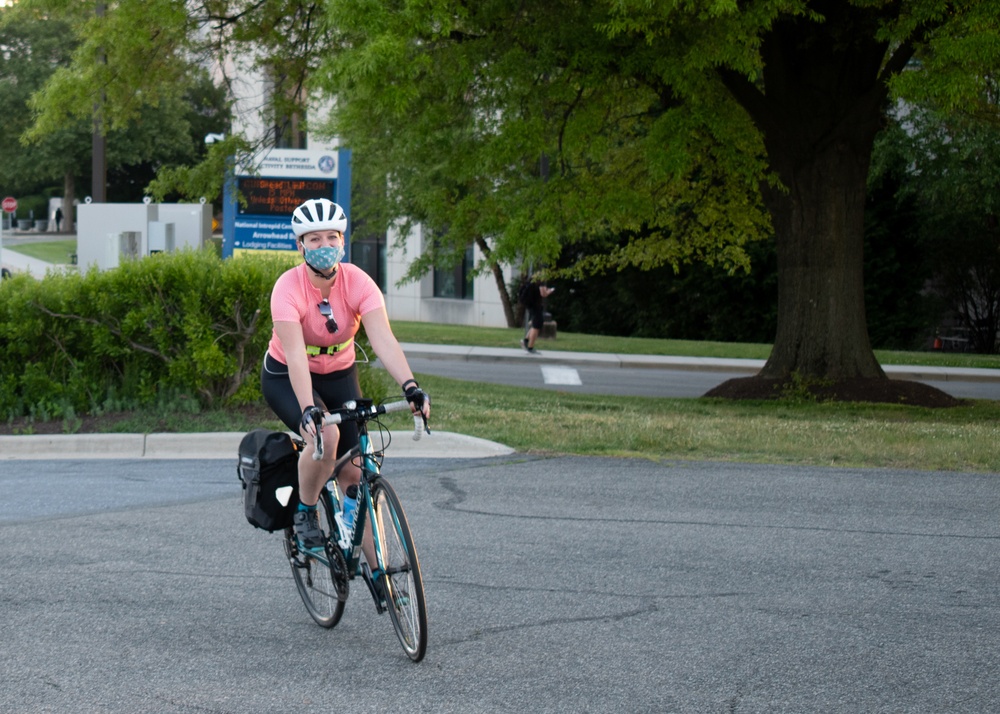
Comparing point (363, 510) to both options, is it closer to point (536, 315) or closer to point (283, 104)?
point (283, 104)

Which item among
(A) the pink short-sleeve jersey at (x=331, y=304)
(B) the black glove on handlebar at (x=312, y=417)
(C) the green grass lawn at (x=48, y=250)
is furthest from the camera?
(C) the green grass lawn at (x=48, y=250)

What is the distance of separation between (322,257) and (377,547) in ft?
4.01

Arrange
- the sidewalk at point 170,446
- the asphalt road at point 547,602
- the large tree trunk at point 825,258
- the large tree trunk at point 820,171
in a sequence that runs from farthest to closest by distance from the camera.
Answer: the large tree trunk at point 825,258, the large tree trunk at point 820,171, the sidewalk at point 170,446, the asphalt road at point 547,602

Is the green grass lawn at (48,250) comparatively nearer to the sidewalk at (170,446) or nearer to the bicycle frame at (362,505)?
the sidewalk at (170,446)

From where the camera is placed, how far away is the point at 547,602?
6.07 m

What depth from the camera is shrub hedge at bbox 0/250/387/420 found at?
39.2 ft

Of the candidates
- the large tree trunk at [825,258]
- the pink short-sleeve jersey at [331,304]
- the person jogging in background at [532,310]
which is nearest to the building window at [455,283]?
the person jogging in background at [532,310]

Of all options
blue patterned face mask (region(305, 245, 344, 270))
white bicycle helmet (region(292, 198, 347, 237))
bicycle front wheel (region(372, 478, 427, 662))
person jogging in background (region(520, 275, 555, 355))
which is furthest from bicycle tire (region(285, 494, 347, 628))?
person jogging in background (region(520, 275, 555, 355))

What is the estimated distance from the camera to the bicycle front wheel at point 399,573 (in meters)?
4.96

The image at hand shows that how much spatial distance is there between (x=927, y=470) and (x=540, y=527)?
A: 3.84 m

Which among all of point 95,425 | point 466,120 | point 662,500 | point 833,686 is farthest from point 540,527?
point 466,120

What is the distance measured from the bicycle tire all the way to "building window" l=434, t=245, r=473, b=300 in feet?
120

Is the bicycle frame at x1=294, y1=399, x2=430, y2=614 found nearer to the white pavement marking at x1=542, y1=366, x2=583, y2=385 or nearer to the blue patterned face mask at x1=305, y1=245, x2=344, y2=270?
the blue patterned face mask at x1=305, y1=245, x2=344, y2=270

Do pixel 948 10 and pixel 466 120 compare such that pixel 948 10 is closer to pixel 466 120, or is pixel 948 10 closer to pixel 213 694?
pixel 466 120
